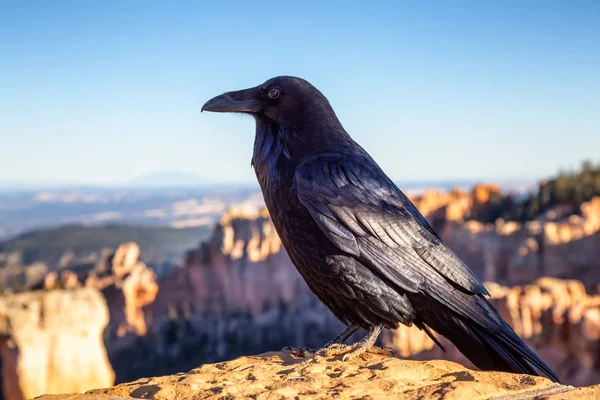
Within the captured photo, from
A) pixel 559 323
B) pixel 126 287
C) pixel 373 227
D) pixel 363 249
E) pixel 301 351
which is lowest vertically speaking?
pixel 126 287

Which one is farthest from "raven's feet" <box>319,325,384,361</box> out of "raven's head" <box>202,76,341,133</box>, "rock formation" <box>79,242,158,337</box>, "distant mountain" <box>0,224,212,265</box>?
"distant mountain" <box>0,224,212,265</box>

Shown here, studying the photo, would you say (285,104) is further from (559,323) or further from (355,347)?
(559,323)

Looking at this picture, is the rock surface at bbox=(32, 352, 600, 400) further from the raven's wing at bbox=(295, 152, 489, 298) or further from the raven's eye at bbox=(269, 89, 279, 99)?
the raven's eye at bbox=(269, 89, 279, 99)

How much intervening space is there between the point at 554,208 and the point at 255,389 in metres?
38.0

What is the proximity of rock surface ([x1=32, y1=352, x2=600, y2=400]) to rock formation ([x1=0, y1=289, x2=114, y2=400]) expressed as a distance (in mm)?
30888

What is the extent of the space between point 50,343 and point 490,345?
3298cm

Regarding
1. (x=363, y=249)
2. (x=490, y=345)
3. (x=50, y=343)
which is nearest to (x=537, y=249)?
(x=50, y=343)

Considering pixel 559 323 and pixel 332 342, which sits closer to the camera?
pixel 332 342

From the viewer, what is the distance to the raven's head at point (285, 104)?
187 inches

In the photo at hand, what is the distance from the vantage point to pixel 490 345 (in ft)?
14.7

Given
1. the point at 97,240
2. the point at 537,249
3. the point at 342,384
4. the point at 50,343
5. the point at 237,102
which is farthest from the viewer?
the point at 97,240

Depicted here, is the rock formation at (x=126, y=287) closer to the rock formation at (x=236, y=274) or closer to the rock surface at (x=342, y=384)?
the rock formation at (x=236, y=274)

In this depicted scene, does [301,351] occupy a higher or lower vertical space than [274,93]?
lower

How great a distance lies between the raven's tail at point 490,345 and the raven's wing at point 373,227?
23cm
